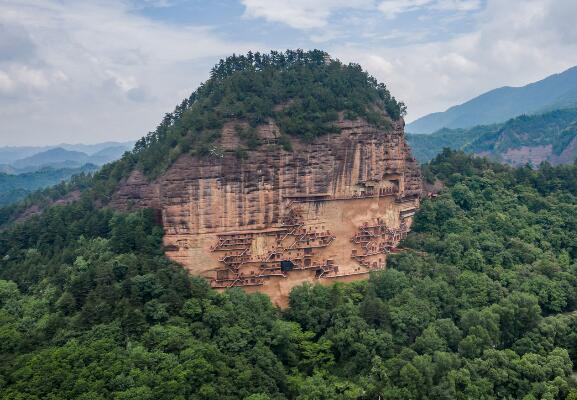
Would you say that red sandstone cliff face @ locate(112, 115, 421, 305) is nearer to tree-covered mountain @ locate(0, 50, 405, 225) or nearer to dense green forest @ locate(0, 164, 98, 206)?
tree-covered mountain @ locate(0, 50, 405, 225)

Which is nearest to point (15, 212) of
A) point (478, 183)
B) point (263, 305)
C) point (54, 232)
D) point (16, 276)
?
point (54, 232)

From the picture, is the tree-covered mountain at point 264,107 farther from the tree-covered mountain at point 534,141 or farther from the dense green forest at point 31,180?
the dense green forest at point 31,180

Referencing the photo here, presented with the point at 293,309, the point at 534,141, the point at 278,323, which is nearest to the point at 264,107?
the point at 293,309

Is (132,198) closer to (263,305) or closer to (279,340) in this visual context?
(263,305)

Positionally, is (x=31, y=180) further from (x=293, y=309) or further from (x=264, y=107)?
(x=293, y=309)

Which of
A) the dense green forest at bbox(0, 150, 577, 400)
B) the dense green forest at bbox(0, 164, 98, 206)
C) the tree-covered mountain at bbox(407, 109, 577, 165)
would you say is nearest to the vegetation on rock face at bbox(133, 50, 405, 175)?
the dense green forest at bbox(0, 150, 577, 400)

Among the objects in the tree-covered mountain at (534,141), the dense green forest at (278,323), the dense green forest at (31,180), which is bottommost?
the dense green forest at (278,323)

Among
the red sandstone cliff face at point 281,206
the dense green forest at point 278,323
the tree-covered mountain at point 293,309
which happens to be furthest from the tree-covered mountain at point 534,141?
the red sandstone cliff face at point 281,206
